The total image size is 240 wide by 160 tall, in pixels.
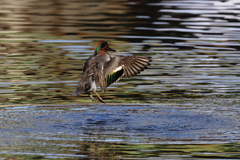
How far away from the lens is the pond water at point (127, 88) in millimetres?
9594

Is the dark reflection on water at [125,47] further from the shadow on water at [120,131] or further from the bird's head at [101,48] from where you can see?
the bird's head at [101,48]

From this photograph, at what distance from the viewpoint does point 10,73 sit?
15.4m

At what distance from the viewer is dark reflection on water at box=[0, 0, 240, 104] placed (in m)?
14.0

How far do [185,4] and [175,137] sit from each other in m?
24.4

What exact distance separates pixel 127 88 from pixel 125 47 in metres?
5.06

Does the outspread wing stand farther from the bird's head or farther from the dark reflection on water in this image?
the dark reflection on water

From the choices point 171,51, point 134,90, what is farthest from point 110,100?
point 171,51

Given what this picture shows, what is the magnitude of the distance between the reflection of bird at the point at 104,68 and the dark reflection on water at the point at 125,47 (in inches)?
77.0

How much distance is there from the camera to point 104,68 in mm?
10961

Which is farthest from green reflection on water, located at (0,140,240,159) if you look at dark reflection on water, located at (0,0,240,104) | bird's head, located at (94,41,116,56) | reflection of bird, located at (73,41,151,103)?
dark reflection on water, located at (0,0,240,104)

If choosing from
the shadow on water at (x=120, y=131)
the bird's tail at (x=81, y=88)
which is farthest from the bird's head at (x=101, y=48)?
the shadow on water at (x=120, y=131)

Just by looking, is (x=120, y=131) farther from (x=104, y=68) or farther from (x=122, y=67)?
(x=122, y=67)

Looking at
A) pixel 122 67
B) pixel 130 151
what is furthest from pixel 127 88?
pixel 130 151

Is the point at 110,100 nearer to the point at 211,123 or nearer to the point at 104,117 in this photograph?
the point at 104,117
